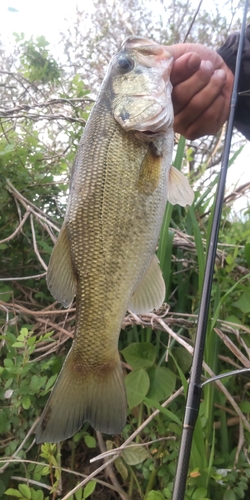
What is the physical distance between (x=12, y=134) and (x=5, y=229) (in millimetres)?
517

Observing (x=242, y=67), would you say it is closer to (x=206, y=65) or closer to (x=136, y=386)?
(x=206, y=65)

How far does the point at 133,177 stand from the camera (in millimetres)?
984

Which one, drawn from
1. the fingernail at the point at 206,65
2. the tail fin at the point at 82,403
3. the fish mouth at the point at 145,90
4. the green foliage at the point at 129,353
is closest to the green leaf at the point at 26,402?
the green foliage at the point at 129,353

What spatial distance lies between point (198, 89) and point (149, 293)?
67 cm

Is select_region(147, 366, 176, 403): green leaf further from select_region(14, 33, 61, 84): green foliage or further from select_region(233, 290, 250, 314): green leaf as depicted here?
select_region(14, 33, 61, 84): green foliage

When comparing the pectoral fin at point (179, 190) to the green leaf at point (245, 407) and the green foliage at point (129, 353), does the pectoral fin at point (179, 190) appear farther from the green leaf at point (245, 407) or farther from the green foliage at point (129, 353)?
the green leaf at point (245, 407)

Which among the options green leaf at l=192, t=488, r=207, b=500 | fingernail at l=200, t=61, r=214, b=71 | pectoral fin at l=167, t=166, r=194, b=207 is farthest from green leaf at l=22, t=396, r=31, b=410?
fingernail at l=200, t=61, r=214, b=71

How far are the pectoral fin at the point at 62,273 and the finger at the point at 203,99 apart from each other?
2.07 ft

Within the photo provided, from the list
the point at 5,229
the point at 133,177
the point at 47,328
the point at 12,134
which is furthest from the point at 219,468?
the point at 12,134

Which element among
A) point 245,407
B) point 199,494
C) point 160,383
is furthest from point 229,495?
point 160,383

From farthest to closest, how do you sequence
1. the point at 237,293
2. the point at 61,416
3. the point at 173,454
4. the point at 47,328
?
the point at 47,328 → the point at 237,293 → the point at 173,454 → the point at 61,416

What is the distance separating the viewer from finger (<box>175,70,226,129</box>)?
1.25 metres

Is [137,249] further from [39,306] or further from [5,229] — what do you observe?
[5,229]

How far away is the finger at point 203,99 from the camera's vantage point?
49.1 inches
